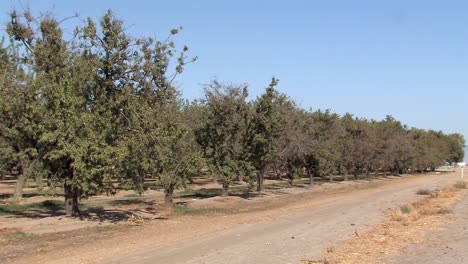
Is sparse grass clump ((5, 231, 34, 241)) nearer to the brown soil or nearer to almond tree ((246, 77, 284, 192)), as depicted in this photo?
the brown soil

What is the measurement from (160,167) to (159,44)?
16.8 feet

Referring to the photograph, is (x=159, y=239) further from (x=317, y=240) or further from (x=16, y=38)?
(x=16, y=38)

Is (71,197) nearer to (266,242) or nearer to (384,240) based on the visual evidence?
(266,242)

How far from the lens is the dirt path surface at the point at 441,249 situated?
11.6 metres

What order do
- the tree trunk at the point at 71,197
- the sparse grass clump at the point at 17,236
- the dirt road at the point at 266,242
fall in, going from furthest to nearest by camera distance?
1. the tree trunk at the point at 71,197
2. the sparse grass clump at the point at 17,236
3. the dirt road at the point at 266,242

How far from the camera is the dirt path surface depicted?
11625mm

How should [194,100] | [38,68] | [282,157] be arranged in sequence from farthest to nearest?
[282,157] → [194,100] → [38,68]

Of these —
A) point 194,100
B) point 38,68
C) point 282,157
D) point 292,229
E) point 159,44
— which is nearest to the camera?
point 292,229

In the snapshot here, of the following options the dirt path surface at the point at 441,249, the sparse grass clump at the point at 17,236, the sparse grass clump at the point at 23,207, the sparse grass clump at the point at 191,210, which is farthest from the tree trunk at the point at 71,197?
the dirt path surface at the point at 441,249

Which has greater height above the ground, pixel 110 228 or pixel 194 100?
pixel 194 100

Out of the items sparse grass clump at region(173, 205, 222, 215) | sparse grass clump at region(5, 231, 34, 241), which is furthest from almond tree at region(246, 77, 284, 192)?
sparse grass clump at region(5, 231, 34, 241)

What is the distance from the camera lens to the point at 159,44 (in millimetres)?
21078

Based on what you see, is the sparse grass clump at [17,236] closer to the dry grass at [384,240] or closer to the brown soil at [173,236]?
the brown soil at [173,236]

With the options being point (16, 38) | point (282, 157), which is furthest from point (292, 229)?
point (282, 157)
